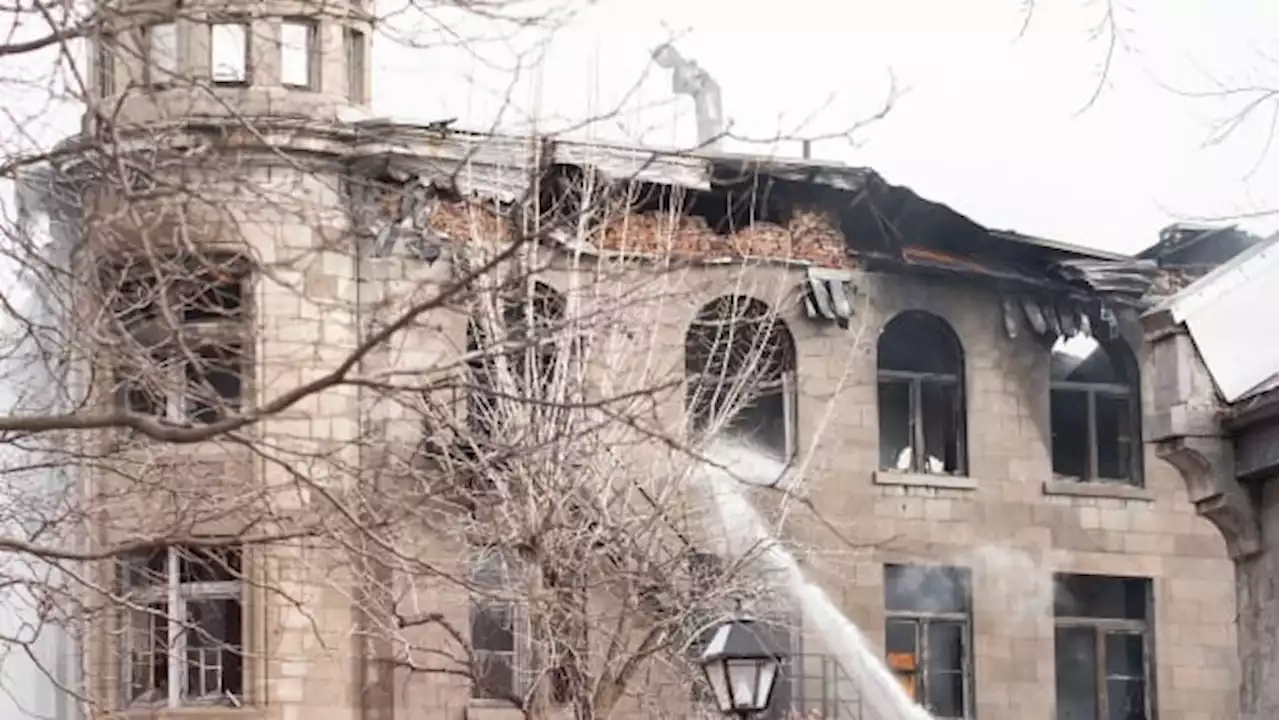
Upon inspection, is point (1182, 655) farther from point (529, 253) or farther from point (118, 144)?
point (118, 144)

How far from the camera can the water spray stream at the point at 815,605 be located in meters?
28.1

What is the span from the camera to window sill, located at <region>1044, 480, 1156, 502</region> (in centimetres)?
3098

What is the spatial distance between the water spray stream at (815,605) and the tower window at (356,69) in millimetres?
4811

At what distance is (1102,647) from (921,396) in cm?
334

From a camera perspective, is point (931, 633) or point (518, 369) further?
point (931, 633)

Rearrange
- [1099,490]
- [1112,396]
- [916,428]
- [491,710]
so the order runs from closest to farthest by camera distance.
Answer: [491,710]
[916,428]
[1099,490]
[1112,396]

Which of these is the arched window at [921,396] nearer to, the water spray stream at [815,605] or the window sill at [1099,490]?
the window sill at [1099,490]

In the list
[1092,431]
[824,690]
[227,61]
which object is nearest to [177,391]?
[227,61]

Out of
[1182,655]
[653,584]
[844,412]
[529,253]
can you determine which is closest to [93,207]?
[529,253]

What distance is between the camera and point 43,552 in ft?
40.3

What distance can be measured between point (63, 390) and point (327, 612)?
1275cm

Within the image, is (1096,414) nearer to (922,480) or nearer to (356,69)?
(922,480)

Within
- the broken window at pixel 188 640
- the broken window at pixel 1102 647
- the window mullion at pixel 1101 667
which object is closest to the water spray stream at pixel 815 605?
the broken window at pixel 1102 647

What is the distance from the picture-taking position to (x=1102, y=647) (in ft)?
102
